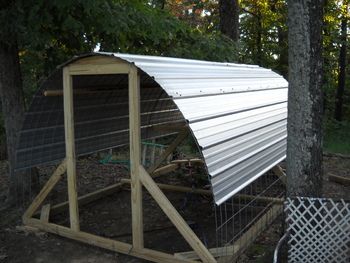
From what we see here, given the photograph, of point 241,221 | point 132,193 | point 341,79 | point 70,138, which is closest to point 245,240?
point 241,221

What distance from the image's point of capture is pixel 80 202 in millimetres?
7641

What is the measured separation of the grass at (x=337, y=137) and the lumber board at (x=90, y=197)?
7862 millimetres

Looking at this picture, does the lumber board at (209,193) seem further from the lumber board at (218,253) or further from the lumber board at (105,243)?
the lumber board at (105,243)

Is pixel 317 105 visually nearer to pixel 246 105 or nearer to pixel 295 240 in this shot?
pixel 295 240

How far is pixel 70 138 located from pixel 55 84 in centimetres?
85

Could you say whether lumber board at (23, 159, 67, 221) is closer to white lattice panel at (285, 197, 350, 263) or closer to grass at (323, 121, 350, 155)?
white lattice panel at (285, 197, 350, 263)

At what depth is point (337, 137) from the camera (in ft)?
57.1

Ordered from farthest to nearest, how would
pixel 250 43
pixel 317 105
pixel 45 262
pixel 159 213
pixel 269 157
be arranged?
pixel 250 43, pixel 159 213, pixel 269 157, pixel 45 262, pixel 317 105

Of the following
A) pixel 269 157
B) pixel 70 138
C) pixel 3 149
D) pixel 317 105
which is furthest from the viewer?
pixel 3 149

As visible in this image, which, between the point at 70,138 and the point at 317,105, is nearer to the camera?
the point at 317,105

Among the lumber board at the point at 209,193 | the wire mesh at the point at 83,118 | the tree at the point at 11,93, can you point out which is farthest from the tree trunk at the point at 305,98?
the tree at the point at 11,93

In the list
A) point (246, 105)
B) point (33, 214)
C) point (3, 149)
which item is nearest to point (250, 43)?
point (3, 149)

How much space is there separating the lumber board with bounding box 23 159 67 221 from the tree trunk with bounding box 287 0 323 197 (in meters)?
3.16

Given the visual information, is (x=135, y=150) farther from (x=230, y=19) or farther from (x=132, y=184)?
(x=230, y=19)
